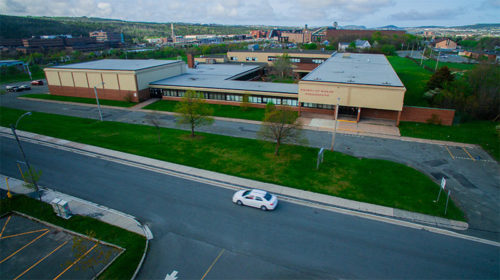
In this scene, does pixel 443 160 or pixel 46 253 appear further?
pixel 443 160

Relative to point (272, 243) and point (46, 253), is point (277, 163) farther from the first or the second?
point (46, 253)

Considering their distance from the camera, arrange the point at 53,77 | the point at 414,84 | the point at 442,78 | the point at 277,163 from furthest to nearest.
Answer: the point at 414,84
the point at 53,77
the point at 442,78
the point at 277,163

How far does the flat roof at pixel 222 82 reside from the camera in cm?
5162

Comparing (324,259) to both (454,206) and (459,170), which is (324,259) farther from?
(459,170)

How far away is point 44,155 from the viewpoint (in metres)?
31.0

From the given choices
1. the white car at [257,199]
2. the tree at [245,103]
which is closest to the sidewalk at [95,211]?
the white car at [257,199]

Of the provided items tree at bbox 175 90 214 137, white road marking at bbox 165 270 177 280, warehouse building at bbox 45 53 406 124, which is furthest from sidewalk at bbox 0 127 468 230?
warehouse building at bbox 45 53 406 124

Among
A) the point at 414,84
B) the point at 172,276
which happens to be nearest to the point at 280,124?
the point at 172,276

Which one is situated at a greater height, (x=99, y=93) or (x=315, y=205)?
(x=99, y=93)

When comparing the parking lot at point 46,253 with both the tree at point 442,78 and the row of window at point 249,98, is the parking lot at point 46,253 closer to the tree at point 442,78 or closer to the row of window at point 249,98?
the row of window at point 249,98

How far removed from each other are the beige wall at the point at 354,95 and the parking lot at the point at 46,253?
34.5 m

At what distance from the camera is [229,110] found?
49219mm

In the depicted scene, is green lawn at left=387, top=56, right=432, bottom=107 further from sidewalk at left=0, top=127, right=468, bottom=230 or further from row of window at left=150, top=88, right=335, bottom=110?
sidewalk at left=0, top=127, right=468, bottom=230

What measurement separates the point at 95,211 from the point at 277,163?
55.6 ft
